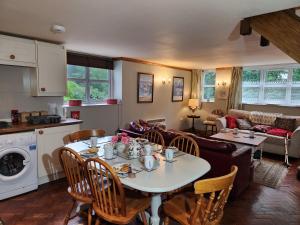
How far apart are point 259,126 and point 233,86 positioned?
1.67 metres

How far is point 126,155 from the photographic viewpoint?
2111 millimetres

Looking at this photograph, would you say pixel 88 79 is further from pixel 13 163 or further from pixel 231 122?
pixel 231 122

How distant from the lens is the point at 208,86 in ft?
24.3

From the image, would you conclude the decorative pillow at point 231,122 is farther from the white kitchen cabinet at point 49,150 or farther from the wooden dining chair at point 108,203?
the wooden dining chair at point 108,203

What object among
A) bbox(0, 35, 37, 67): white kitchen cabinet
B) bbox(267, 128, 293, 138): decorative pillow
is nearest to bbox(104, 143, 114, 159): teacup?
bbox(0, 35, 37, 67): white kitchen cabinet

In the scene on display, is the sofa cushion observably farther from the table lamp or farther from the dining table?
the table lamp

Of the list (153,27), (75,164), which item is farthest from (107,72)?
(75,164)

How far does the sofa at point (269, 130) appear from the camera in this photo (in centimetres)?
446

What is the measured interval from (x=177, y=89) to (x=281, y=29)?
197 inches

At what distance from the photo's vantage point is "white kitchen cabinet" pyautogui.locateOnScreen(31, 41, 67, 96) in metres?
3.20

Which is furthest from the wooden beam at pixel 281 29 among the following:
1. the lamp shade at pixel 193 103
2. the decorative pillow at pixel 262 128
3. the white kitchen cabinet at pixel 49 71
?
A: the lamp shade at pixel 193 103

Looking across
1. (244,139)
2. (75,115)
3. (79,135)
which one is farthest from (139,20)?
(244,139)

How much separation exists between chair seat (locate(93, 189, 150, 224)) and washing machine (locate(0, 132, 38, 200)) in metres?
1.61

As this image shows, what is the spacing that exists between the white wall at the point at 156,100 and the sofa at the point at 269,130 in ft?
5.39
